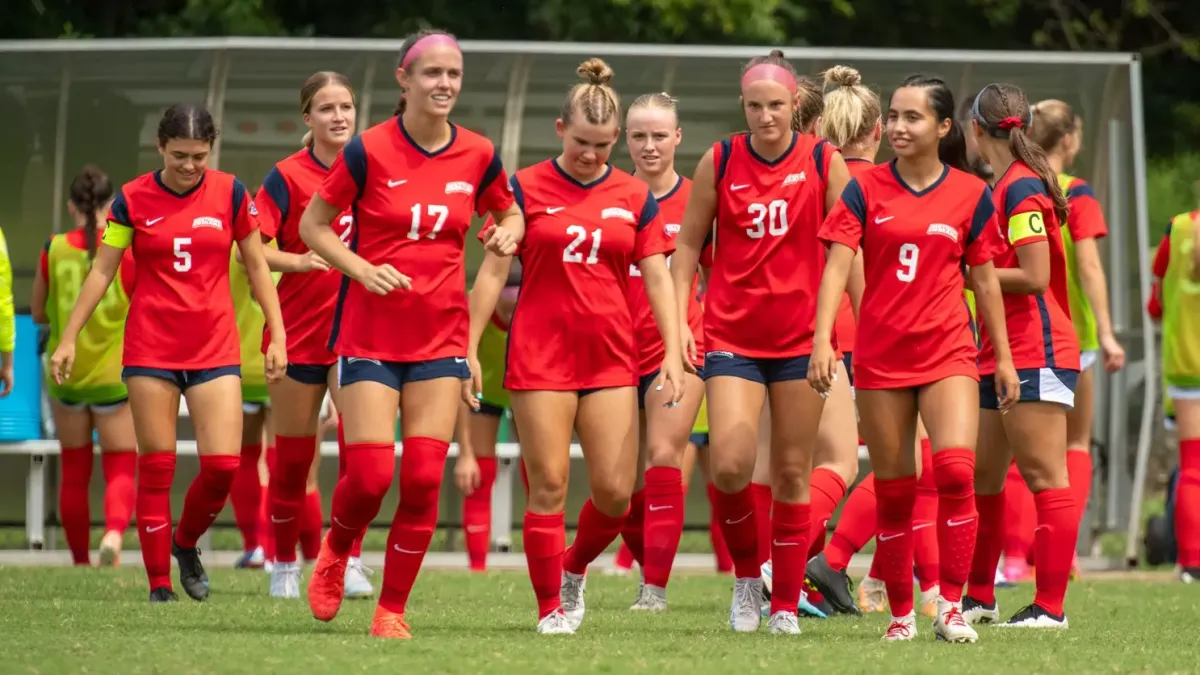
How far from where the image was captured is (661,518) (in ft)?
32.8

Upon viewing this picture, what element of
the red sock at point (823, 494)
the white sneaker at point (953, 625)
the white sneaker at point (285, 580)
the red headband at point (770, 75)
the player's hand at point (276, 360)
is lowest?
the white sneaker at point (285, 580)

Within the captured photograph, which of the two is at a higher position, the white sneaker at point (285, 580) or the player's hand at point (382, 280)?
the player's hand at point (382, 280)

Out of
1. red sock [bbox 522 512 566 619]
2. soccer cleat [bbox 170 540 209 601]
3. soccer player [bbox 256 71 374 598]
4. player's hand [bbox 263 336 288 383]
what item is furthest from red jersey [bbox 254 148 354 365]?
red sock [bbox 522 512 566 619]

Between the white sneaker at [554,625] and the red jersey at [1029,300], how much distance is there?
2071mm

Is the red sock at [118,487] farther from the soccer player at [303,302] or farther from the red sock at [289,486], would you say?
the soccer player at [303,302]

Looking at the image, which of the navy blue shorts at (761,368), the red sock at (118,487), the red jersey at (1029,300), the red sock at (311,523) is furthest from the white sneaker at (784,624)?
the red sock at (118,487)

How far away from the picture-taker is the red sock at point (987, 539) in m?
9.65

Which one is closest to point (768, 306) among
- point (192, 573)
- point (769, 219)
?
point (769, 219)

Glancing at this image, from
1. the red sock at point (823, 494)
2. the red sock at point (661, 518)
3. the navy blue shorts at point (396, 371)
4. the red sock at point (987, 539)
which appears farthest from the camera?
the red sock at point (823, 494)

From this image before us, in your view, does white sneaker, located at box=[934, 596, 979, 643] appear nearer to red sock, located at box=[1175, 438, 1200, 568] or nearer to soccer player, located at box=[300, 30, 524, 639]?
soccer player, located at box=[300, 30, 524, 639]

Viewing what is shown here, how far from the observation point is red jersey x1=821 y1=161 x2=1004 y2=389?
8.59 m

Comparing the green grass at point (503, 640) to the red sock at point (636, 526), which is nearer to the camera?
A: the green grass at point (503, 640)

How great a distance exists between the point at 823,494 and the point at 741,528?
1.17 m

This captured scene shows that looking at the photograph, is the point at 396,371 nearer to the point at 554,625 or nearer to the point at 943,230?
the point at 554,625
